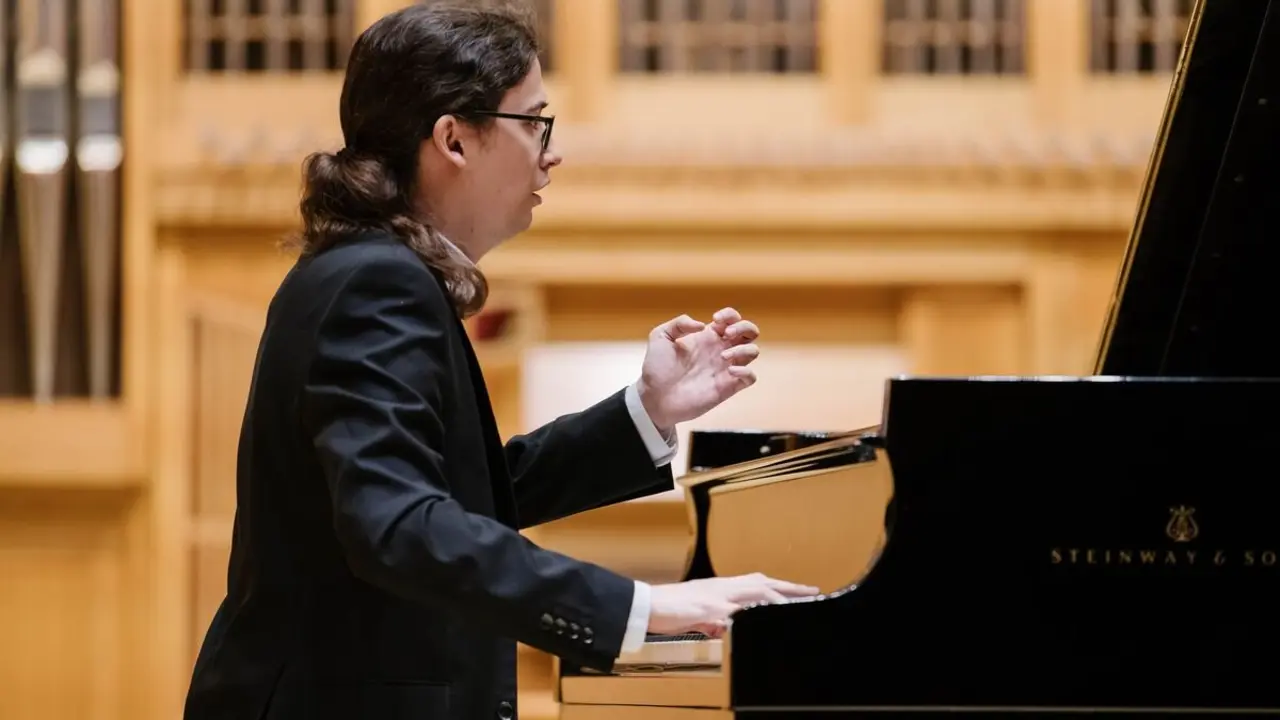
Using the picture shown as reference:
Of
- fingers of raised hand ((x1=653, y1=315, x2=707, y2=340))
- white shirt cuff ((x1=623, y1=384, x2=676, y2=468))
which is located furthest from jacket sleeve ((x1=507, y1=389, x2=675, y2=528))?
fingers of raised hand ((x1=653, y1=315, x2=707, y2=340))

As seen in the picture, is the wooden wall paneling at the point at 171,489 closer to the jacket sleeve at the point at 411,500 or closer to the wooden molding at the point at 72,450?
the wooden molding at the point at 72,450

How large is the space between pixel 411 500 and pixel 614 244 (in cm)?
386

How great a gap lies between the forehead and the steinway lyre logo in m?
0.83

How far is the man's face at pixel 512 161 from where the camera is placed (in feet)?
6.59

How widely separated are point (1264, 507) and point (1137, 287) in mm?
413

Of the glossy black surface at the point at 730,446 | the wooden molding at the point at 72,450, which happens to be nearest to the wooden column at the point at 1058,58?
the wooden molding at the point at 72,450

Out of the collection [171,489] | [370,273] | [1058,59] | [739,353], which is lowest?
[171,489]

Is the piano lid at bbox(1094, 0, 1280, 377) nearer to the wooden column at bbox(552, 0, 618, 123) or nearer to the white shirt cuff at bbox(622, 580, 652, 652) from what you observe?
the white shirt cuff at bbox(622, 580, 652, 652)

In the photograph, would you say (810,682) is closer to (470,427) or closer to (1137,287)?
(470,427)

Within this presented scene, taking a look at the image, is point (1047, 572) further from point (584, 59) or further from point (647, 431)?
point (584, 59)

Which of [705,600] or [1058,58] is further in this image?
[1058,58]

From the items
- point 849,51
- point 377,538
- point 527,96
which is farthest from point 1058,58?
point 377,538

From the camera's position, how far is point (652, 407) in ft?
7.54

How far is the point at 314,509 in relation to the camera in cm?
187
